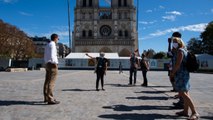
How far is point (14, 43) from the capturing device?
6262 centimetres

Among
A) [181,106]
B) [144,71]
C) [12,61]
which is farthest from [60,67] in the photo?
[181,106]

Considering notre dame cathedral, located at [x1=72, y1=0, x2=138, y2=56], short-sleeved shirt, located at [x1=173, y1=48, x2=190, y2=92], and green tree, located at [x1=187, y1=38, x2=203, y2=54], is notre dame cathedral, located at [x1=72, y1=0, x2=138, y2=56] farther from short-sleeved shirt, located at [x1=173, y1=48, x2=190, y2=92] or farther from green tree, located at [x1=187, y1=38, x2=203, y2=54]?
short-sleeved shirt, located at [x1=173, y1=48, x2=190, y2=92]

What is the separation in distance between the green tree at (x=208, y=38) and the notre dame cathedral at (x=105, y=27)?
967 inches

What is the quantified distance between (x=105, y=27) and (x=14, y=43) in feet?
127

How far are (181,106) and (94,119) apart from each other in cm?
282

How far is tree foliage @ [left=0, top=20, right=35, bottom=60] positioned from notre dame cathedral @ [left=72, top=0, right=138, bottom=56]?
25782 mm

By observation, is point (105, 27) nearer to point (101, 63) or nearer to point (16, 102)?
point (101, 63)

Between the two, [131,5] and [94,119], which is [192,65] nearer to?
[94,119]

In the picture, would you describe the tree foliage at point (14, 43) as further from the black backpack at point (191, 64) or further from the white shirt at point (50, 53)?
the black backpack at point (191, 64)

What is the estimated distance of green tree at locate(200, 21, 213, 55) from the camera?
2776 inches

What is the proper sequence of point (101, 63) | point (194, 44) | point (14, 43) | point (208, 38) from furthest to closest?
point (194, 44) → point (208, 38) → point (14, 43) → point (101, 63)

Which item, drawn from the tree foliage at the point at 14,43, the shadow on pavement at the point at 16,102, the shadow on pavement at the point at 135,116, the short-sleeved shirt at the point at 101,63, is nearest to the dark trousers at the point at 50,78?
the shadow on pavement at the point at 16,102

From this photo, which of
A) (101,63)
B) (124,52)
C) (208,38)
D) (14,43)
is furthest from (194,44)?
(101,63)


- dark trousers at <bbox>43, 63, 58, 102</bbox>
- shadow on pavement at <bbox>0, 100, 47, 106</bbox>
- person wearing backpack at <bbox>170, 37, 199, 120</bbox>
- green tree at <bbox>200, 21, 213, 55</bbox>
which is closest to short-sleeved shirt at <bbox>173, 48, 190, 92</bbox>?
person wearing backpack at <bbox>170, 37, 199, 120</bbox>
